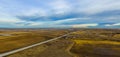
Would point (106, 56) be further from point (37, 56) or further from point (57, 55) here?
point (37, 56)

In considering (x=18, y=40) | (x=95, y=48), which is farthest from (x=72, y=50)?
(x=18, y=40)

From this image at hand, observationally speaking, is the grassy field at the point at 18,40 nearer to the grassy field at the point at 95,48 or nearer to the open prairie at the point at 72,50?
the open prairie at the point at 72,50

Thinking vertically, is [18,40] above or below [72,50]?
above

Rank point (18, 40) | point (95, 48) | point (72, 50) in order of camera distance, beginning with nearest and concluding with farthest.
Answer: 1. point (72, 50)
2. point (95, 48)
3. point (18, 40)

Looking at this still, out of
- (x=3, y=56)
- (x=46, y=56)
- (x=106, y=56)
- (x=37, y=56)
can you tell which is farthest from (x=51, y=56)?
(x=106, y=56)

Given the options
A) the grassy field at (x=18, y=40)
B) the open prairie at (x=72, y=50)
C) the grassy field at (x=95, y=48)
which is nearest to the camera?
the open prairie at (x=72, y=50)

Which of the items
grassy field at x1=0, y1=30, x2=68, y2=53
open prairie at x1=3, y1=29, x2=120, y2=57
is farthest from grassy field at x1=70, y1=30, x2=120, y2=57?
grassy field at x1=0, y1=30, x2=68, y2=53

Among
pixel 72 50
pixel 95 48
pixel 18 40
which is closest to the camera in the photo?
pixel 72 50

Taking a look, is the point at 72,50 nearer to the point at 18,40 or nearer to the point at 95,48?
the point at 95,48

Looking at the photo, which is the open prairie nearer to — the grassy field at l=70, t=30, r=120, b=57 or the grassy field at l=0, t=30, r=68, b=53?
the grassy field at l=70, t=30, r=120, b=57

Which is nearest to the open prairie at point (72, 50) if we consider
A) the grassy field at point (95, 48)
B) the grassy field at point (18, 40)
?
the grassy field at point (95, 48)

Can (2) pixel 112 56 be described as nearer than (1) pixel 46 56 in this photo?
No
